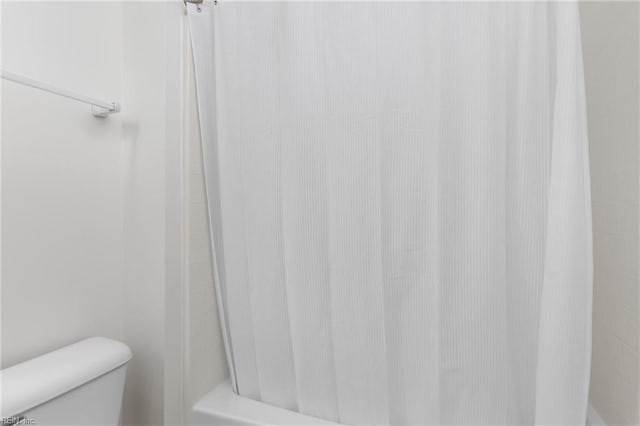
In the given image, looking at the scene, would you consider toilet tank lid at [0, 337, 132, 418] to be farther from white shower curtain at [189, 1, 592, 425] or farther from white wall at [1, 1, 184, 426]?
white shower curtain at [189, 1, 592, 425]

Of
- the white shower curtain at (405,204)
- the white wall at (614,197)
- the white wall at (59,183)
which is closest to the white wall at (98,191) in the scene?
the white wall at (59,183)

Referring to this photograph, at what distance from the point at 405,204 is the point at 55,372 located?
875 mm

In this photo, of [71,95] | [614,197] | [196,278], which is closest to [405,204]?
[614,197]

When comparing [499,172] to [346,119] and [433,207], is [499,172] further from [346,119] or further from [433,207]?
[346,119]

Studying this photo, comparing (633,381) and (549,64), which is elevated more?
(549,64)

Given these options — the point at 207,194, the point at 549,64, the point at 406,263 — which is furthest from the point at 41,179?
the point at 549,64

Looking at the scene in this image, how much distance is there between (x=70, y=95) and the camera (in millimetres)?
879

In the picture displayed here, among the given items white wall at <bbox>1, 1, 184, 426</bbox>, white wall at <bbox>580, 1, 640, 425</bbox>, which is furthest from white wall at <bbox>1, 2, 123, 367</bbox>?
white wall at <bbox>580, 1, 640, 425</bbox>

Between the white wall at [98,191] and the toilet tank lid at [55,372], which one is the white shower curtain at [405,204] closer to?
the white wall at [98,191]

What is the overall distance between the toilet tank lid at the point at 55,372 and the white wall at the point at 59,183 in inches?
3.5

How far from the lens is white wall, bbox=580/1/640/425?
817 millimetres

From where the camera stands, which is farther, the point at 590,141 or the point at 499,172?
the point at 590,141

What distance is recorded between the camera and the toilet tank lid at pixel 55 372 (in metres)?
0.73

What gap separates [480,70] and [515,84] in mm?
80
